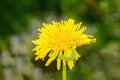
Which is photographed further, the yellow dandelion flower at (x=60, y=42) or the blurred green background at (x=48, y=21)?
the blurred green background at (x=48, y=21)

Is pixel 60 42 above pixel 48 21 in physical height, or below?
below

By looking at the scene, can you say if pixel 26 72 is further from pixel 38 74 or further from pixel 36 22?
pixel 36 22

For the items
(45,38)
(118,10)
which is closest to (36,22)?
(118,10)

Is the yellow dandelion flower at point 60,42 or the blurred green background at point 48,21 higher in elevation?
the blurred green background at point 48,21

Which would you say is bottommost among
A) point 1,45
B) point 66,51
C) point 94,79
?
point 66,51

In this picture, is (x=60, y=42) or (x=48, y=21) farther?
(x=48, y=21)
